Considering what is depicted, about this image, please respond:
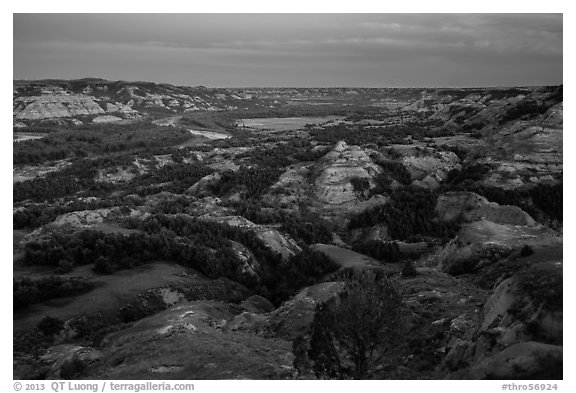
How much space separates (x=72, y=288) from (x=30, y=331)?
15.8ft

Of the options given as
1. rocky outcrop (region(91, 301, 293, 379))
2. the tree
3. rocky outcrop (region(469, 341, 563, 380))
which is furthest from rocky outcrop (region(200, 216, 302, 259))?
rocky outcrop (region(469, 341, 563, 380))

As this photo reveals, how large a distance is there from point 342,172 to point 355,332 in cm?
Answer: 5076

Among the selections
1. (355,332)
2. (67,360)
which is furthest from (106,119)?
(355,332)

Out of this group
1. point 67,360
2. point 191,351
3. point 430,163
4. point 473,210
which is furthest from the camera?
point 430,163

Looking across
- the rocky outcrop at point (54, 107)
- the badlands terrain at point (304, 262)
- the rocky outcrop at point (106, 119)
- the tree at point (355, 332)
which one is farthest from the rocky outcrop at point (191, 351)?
the rocky outcrop at point (54, 107)

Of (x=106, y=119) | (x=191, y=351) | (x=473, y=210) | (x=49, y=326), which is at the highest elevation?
(x=106, y=119)

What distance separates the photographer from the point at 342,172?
63.4 meters

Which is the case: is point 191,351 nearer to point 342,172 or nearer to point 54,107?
point 342,172

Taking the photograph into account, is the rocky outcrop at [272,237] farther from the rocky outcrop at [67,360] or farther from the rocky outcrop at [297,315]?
the rocky outcrop at [67,360]

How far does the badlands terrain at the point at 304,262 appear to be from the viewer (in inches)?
562

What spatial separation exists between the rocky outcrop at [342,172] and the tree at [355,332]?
4431 cm

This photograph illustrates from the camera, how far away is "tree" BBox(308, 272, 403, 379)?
13445mm

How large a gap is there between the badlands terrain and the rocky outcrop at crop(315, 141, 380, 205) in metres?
0.26

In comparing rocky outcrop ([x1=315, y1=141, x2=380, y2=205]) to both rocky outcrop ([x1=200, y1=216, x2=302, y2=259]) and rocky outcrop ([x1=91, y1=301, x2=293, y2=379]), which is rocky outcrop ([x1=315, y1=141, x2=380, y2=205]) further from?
rocky outcrop ([x1=91, y1=301, x2=293, y2=379])
